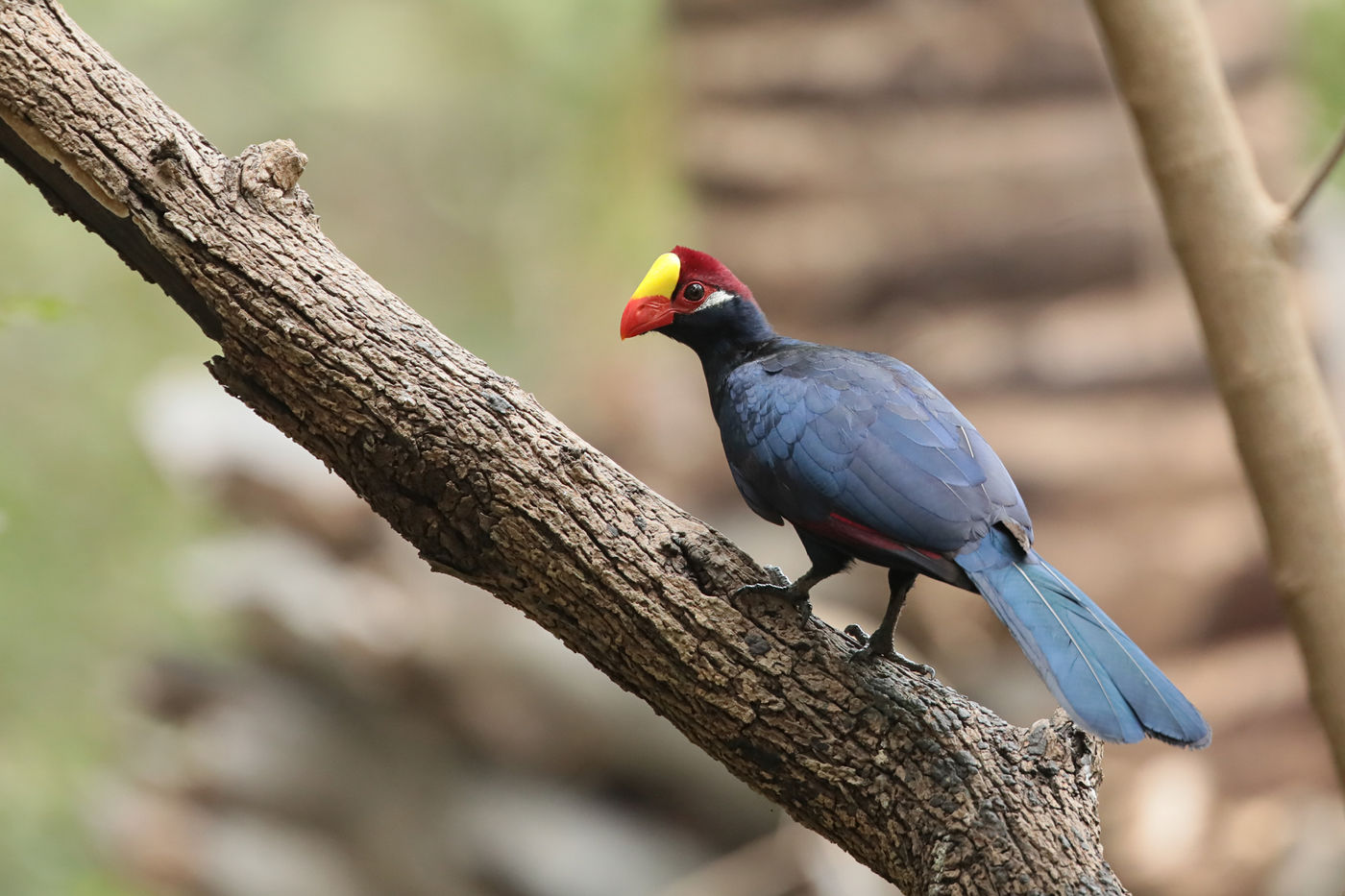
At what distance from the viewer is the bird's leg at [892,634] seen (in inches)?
86.5

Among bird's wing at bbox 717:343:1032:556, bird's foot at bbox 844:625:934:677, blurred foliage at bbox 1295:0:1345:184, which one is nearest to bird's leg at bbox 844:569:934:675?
bird's foot at bbox 844:625:934:677

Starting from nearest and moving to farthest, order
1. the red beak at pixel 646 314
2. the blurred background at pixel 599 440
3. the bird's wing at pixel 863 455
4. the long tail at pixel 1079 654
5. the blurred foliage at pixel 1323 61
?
the long tail at pixel 1079 654 < the bird's wing at pixel 863 455 < the red beak at pixel 646 314 < the blurred background at pixel 599 440 < the blurred foliage at pixel 1323 61

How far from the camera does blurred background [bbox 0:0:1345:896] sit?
5.20 meters

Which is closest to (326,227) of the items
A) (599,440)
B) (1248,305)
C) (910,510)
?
(599,440)

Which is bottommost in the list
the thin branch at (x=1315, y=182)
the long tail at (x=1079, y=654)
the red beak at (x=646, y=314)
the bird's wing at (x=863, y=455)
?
the long tail at (x=1079, y=654)

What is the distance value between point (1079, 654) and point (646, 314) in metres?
1.26

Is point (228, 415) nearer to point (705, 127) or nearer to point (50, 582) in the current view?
point (50, 582)

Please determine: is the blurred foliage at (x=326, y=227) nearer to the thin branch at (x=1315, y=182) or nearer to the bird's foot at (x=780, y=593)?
the bird's foot at (x=780, y=593)

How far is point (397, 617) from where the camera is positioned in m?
5.96

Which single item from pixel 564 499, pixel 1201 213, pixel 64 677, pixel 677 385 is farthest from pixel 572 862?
pixel 1201 213

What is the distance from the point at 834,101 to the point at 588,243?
2.15 metres

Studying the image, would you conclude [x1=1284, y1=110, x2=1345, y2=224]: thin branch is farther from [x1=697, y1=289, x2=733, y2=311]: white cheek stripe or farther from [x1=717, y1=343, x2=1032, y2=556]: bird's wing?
[x1=697, y1=289, x2=733, y2=311]: white cheek stripe

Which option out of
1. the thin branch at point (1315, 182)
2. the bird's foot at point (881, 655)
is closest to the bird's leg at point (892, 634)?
the bird's foot at point (881, 655)

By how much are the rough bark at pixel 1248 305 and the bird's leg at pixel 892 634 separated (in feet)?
2.11
